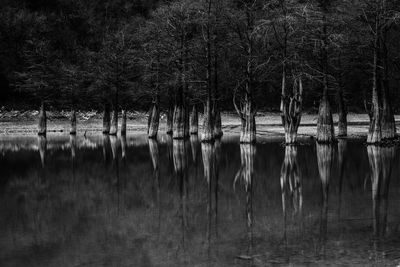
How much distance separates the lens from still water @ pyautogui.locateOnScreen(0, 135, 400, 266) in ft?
53.4

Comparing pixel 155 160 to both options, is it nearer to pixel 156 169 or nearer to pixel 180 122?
pixel 156 169

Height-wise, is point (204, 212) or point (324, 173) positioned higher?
point (324, 173)

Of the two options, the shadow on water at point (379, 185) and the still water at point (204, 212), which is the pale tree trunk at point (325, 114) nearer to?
the shadow on water at point (379, 185)

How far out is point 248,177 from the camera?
32.6m

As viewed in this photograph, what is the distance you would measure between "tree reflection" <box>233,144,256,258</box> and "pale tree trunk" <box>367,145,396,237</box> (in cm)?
370

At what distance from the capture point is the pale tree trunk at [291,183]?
77.9 ft

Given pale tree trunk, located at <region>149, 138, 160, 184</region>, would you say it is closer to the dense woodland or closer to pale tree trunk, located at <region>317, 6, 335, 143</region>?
the dense woodland

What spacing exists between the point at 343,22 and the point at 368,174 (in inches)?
973

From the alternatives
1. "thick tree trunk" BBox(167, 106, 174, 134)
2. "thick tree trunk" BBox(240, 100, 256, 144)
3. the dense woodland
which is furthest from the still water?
"thick tree trunk" BBox(167, 106, 174, 134)

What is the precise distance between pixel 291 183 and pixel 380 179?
14.0 feet

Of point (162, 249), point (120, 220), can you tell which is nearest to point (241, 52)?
point (120, 220)

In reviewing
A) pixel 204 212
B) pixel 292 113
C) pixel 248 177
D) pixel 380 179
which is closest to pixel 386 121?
pixel 292 113

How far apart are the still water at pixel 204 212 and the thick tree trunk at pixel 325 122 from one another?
12908mm

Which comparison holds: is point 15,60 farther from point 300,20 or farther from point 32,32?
point 300,20
